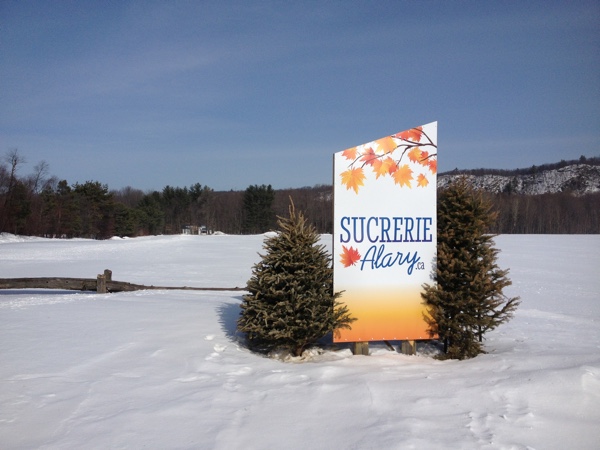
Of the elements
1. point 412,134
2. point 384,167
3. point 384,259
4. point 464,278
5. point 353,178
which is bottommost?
point 464,278

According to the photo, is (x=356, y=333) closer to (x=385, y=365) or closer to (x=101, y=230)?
(x=385, y=365)

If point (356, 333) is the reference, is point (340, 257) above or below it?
above

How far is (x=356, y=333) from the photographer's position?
8016 millimetres

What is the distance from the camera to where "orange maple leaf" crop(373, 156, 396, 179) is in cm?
807

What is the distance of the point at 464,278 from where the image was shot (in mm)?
8000

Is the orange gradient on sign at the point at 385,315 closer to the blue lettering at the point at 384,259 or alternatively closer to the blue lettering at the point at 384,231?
the blue lettering at the point at 384,259

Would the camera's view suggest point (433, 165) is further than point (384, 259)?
Yes

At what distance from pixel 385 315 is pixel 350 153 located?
2.79 m

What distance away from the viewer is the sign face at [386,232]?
798cm

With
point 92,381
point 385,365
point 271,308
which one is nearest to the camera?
point 92,381

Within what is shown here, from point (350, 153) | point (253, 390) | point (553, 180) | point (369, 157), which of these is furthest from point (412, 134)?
point (553, 180)

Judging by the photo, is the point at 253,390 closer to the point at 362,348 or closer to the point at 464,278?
the point at 362,348

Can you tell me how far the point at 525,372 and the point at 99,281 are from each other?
37.9 feet

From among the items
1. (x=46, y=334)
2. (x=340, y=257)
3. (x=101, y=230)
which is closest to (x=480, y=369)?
(x=340, y=257)
